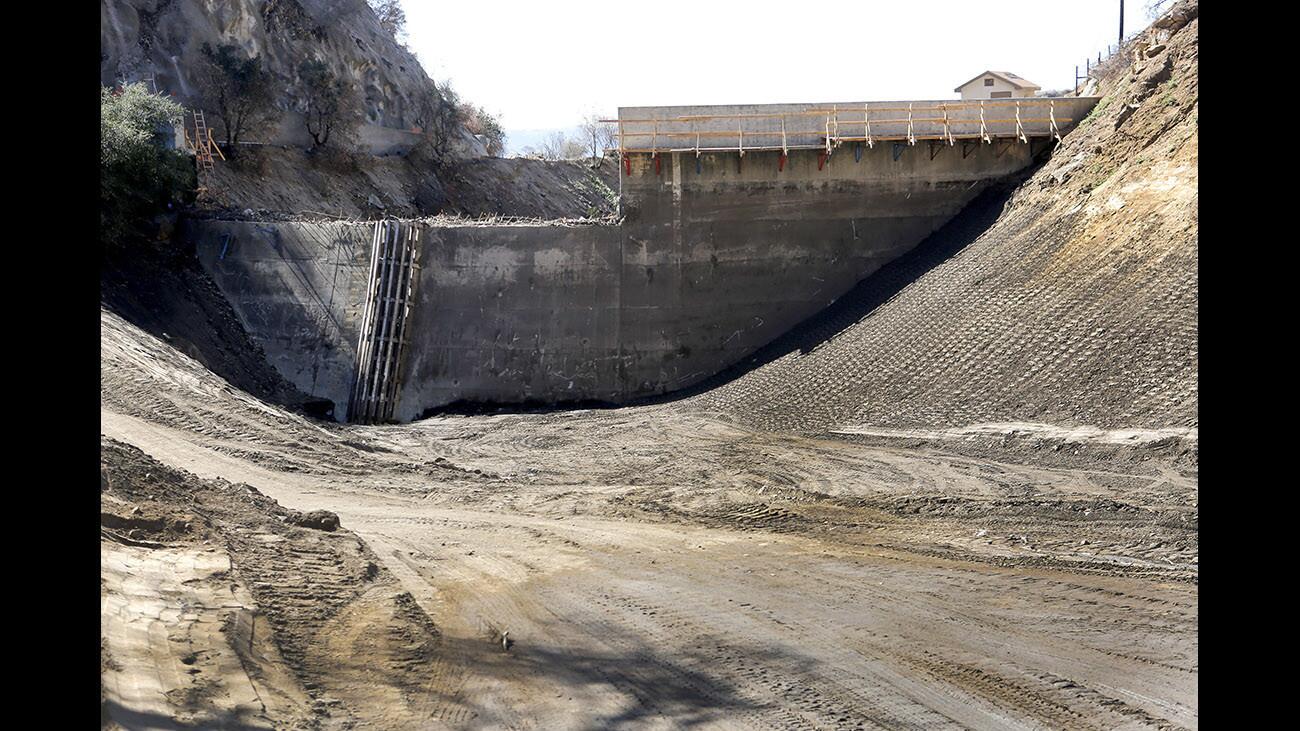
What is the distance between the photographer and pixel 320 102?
141 ft

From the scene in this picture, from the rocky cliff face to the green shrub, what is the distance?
8269 mm

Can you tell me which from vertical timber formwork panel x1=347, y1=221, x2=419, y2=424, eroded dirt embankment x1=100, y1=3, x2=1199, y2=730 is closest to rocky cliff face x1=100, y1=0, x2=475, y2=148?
vertical timber formwork panel x1=347, y1=221, x2=419, y2=424

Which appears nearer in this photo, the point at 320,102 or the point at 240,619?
the point at 240,619

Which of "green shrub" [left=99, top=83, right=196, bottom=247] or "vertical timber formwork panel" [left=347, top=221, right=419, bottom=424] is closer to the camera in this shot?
"vertical timber formwork panel" [left=347, top=221, right=419, bottom=424]

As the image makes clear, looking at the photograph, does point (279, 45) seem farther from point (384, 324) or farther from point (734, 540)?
point (734, 540)

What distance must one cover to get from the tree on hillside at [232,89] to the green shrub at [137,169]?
32.6 ft

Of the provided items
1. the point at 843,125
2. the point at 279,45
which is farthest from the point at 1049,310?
the point at 279,45

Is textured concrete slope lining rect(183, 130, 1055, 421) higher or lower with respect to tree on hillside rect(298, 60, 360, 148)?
lower

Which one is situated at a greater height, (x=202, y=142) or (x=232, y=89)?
(x=232, y=89)

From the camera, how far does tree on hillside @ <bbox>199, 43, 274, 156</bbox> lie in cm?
3888

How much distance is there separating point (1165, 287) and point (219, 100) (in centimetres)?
3377

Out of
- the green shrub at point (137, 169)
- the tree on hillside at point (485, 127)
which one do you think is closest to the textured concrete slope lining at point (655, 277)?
the green shrub at point (137, 169)

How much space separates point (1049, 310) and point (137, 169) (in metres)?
22.1

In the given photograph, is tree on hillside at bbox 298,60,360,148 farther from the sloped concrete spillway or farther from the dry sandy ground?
the dry sandy ground
